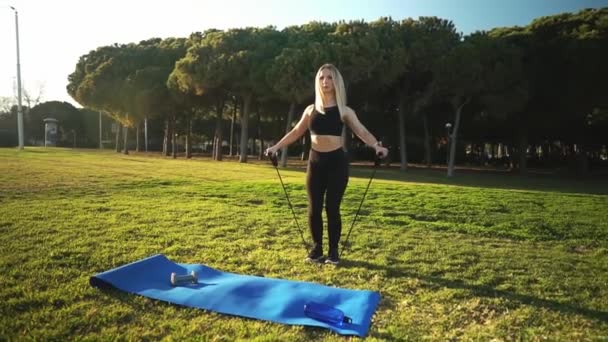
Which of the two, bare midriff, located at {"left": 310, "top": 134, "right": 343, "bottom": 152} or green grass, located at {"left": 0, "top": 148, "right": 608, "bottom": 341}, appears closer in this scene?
green grass, located at {"left": 0, "top": 148, "right": 608, "bottom": 341}

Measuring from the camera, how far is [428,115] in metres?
32.7

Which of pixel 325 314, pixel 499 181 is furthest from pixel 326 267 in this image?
pixel 499 181

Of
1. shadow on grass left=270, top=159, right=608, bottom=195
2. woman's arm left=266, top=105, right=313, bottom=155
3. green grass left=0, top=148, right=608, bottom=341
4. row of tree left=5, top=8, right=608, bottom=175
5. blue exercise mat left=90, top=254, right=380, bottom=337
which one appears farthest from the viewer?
row of tree left=5, top=8, right=608, bottom=175

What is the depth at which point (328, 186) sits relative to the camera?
4.96 m

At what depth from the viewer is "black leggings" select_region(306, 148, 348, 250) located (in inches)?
194

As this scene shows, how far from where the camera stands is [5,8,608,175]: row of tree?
2345 centimetres

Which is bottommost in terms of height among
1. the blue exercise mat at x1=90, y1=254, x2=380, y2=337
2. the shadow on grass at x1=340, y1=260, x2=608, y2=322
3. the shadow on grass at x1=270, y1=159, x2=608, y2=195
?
the shadow on grass at x1=270, y1=159, x2=608, y2=195

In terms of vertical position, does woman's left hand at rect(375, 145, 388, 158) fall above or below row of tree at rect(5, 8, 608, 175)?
below

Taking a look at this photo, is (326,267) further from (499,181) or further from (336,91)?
(499,181)

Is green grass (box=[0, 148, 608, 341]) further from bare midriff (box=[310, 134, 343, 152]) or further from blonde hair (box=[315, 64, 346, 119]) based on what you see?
blonde hair (box=[315, 64, 346, 119])

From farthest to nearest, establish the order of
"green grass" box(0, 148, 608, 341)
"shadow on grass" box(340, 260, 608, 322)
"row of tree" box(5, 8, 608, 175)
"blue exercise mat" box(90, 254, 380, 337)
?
"row of tree" box(5, 8, 608, 175), "shadow on grass" box(340, 260, 608, 322), "blue exercise mat" box(90, 254, 380, 337), "green grass" box(0, 148, 608, 341)

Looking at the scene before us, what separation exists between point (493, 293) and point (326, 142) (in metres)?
2.26

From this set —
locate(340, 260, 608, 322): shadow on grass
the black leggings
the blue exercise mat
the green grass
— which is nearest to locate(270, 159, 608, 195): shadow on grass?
the green grass

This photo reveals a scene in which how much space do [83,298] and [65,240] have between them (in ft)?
7.33
